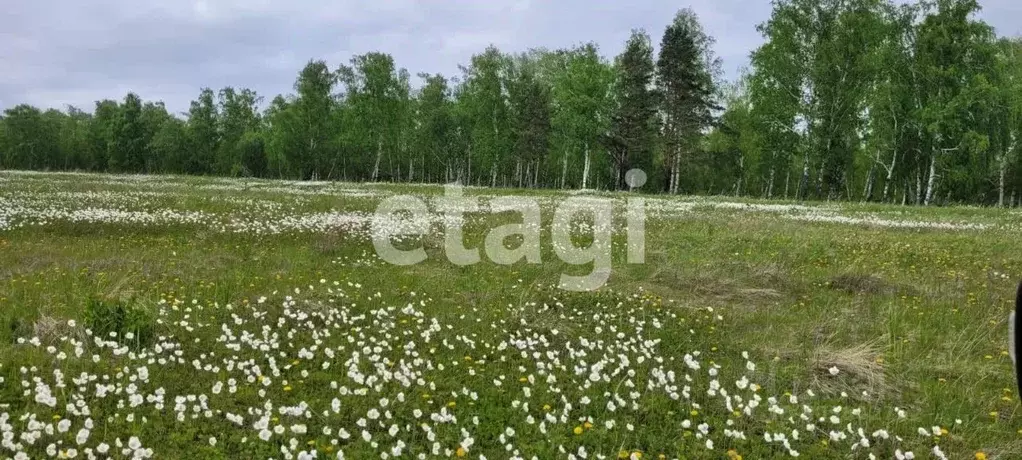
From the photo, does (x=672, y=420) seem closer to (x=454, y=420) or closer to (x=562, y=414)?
(x=562, y=414)

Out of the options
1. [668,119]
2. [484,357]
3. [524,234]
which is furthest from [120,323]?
[668,119]

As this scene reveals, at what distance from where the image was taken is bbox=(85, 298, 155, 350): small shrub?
7602mm

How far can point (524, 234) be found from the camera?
21125mm

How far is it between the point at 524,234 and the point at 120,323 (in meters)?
14.5

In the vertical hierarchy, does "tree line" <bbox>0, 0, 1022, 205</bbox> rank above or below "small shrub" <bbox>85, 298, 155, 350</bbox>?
above

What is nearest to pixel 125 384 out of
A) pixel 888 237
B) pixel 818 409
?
pixel 818 409

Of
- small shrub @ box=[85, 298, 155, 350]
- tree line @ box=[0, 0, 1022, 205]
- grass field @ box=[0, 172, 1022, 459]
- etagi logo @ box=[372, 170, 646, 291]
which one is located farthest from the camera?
tree line @ box=[0, 0, 1022, 205]

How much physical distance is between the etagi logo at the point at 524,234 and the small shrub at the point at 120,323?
7.16m

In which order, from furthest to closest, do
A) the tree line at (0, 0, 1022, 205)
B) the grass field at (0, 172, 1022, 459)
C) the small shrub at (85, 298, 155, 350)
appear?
the tree line at (0, 0, 1022, 205), the small shrub at (85, 298, 155, 350), the grass field at (0, 172, 1022, 459)

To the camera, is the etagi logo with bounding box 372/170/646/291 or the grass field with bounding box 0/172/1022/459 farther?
the etagi logo with bounding box 372/170/646/291

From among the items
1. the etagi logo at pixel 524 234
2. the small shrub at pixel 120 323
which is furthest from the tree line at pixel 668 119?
the small shrub at pixel 120 323

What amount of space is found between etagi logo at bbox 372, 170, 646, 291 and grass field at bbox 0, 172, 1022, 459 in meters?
0.66

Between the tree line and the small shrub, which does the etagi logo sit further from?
the tree line

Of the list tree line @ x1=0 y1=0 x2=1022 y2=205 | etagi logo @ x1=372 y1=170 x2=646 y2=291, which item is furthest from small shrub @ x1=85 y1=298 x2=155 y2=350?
tree line @ x1=0 y1=0 x2=1022 y2=205
